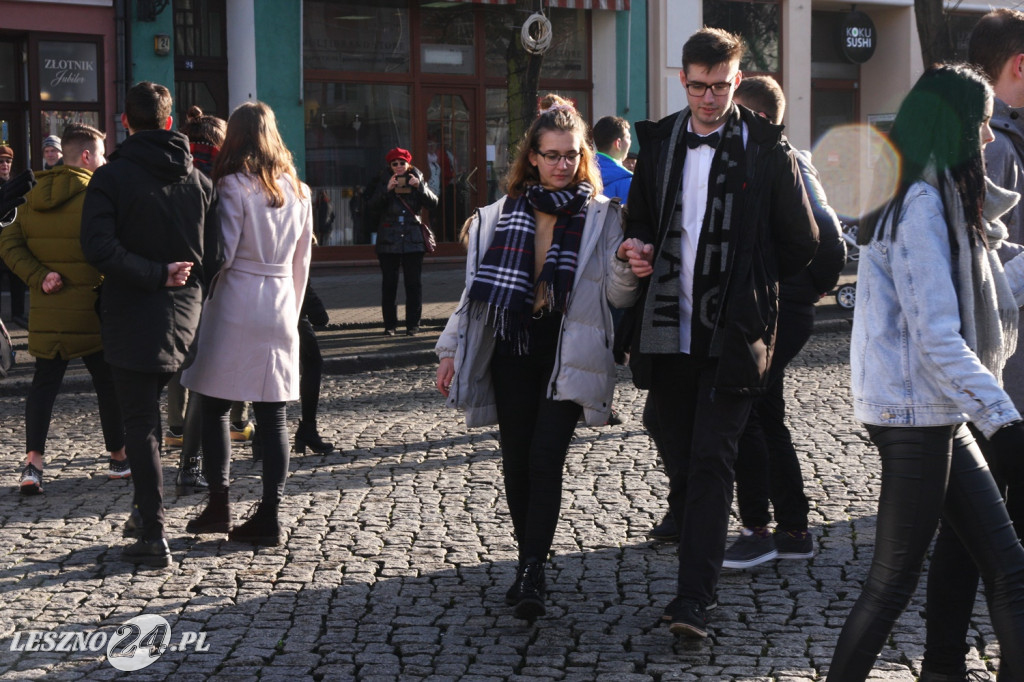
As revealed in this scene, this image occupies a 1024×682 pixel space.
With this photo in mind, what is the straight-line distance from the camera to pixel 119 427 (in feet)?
24.0

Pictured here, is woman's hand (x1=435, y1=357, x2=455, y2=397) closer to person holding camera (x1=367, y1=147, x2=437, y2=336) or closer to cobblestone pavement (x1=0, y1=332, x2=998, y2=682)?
cobblestone pavement (x1=0, y1=332, x2=998, y2=682)

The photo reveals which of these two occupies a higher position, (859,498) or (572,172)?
(572,172)

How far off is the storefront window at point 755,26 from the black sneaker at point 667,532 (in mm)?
18142

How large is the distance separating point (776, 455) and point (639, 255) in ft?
4.91

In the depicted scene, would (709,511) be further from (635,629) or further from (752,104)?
(752,104)

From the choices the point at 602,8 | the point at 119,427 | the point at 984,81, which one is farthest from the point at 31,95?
the point at 984,81

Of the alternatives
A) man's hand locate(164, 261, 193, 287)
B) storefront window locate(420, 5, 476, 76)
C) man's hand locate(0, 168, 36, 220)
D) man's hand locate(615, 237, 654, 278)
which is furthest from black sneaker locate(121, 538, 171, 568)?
storefront window locate(420, 5, 476, 76)

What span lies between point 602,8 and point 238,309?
634 inches

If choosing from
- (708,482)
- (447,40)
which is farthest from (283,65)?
(708,482)

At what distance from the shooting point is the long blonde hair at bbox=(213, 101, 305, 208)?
5965mm

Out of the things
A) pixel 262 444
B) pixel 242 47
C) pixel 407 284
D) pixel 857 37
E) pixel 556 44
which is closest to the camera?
pixel 262 444

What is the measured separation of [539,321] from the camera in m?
5.07

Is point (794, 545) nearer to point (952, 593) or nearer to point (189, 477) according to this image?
point (952, 593)

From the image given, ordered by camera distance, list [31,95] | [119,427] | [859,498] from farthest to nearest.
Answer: [31,95] < [119,427] < [859,498]
